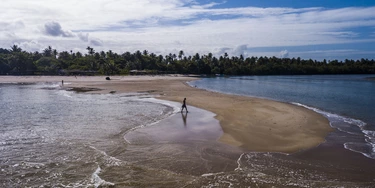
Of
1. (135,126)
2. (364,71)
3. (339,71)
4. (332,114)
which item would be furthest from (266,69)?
(135,126)

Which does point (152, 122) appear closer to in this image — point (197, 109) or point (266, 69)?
point (197, 109)

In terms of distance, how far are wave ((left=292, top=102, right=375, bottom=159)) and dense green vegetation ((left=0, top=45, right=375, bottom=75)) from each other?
318 feet

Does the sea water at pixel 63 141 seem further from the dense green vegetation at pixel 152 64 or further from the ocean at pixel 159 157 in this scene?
the dense green vegetation at pixel 152 64

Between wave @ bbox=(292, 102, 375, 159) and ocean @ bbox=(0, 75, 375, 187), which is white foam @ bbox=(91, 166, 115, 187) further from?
wave @ bbox=(292, 102, 375, 159)

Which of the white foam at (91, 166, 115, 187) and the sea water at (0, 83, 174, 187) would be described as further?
the sea water at (0, 83, 174, 187)

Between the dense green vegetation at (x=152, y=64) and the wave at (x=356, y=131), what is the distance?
96.9m

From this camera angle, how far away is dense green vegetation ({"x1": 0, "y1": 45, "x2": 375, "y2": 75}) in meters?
107

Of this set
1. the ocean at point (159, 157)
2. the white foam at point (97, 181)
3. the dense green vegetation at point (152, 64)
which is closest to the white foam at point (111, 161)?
the ocean at point (159, 157)

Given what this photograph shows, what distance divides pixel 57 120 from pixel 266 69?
16013cm

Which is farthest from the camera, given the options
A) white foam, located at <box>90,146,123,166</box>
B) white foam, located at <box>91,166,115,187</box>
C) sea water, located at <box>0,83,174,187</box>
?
white foam, located at <box>90,146,123,166</box>

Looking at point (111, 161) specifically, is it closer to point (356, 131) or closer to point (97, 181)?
point (97, 181)

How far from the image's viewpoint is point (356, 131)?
19297mm

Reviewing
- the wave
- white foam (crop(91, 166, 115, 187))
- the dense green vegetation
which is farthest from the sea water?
the dense green vegetation

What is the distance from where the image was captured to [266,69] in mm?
170250
